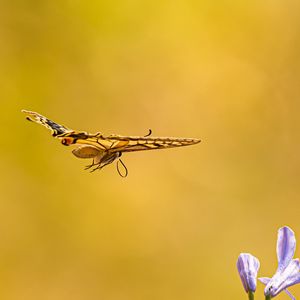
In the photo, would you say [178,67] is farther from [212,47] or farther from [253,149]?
[253,149]

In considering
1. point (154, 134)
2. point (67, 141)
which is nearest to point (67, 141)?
point (67, 141)

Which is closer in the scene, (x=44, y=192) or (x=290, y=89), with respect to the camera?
(x=44, y=192)

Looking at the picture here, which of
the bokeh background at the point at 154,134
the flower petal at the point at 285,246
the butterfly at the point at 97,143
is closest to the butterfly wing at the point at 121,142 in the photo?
the butterfly at the point at 97,143

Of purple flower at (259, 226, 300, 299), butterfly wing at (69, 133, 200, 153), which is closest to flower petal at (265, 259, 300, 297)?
purple flower at (259, 226, 300, 299)

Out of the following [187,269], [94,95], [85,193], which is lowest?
[187,269]

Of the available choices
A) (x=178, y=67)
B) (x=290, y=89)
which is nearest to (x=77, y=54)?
(x=178, y=67)

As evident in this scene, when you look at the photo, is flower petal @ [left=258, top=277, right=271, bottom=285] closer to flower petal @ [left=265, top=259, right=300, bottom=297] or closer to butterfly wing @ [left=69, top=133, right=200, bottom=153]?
flower petal @ [left=265, top=259, right=300, bottom=297]
